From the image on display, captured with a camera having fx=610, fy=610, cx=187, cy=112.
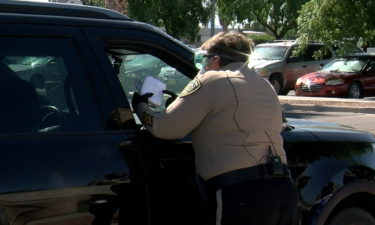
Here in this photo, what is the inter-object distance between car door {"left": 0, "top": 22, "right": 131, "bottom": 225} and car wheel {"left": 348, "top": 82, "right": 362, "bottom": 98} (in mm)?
18355

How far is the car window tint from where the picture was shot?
2.75 metres

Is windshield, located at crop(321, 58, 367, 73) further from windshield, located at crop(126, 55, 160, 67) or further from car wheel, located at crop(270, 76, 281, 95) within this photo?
windshield, located at crop(126, 55, 160, 67)

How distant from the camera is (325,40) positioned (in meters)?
21.9

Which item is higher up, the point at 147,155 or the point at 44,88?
the point at 44,88

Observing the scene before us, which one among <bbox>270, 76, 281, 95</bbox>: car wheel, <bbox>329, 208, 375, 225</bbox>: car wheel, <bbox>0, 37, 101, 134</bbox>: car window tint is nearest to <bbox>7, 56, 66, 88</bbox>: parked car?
<bbox>0, 37, 101, 134</bbox>: car window tint

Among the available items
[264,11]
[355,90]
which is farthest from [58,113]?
[264,11]

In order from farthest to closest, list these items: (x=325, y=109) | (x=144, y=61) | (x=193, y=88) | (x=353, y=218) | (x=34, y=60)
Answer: (x=325, y=109) < (x=353, y=218) < (x=144, y=61) < (x=193, y=88) < (x=34, y=60)

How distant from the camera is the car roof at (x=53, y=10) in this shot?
2.95 metres

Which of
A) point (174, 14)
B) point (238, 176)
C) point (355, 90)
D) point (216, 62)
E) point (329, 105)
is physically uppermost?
point (216, 62)

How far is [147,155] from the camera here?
9.87ft

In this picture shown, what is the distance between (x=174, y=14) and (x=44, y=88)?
2007cm

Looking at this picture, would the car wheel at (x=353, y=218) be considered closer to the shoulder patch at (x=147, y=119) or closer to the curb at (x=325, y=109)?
the shoulder patch at (x=147, y=119)

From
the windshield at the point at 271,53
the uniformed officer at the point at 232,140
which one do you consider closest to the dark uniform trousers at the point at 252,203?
the uniformed officer at the point at 232,140

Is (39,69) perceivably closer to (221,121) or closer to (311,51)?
(221,121)
